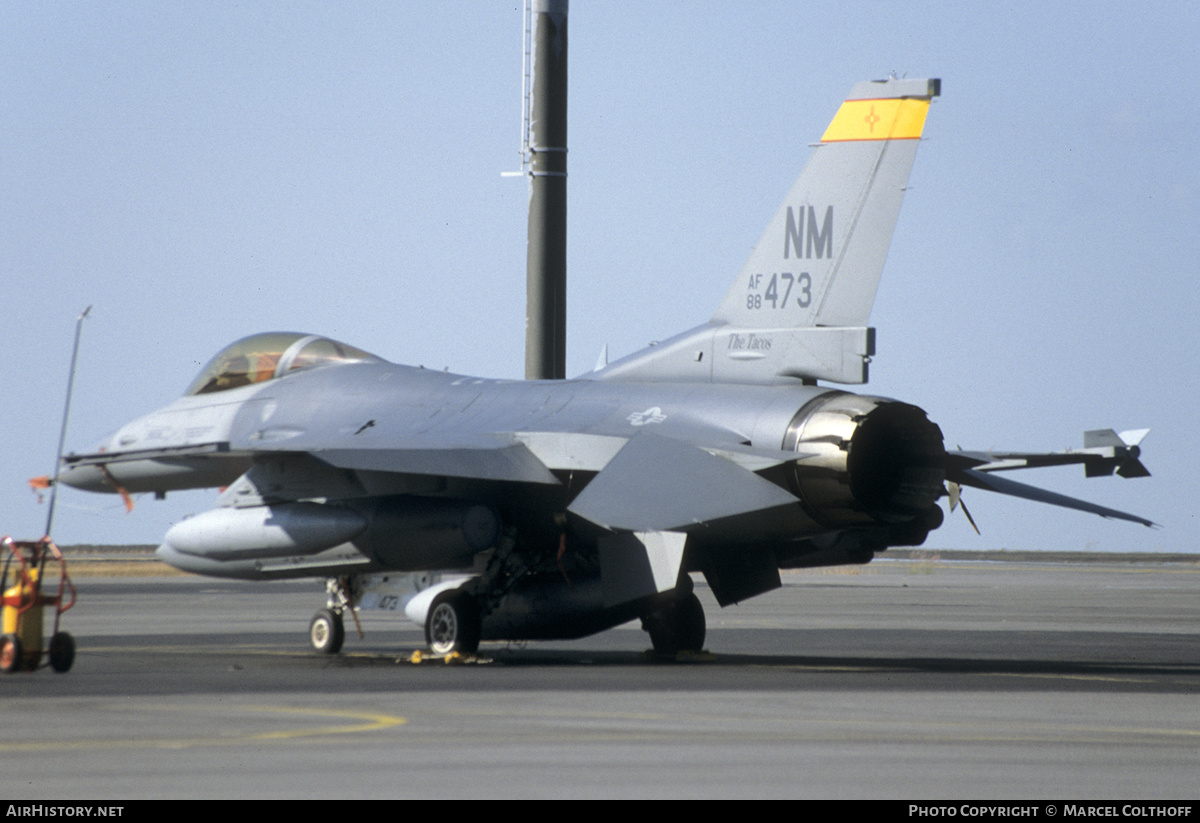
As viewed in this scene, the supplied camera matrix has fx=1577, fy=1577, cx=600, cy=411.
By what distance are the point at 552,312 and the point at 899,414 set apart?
1335 cm

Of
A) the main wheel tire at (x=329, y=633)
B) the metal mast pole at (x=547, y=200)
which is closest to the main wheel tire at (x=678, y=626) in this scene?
the main wheel tire at (x=329, y=633)

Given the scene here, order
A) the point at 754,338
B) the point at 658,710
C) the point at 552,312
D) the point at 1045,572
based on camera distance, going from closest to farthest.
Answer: the point at 658,710, the point at 754,338, the point at 552,312, the point at 1045,572

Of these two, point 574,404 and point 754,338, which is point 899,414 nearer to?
point 754,338

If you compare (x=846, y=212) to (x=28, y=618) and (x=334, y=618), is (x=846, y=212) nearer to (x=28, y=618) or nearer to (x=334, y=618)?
(x=334, y=618)

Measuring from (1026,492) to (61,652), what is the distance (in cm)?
1006

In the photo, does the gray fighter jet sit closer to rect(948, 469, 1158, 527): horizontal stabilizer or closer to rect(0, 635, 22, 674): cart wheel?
rect(948, 469, 1158, 527): horizontal stabilizer

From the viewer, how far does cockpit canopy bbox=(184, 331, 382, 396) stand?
63.0 ft

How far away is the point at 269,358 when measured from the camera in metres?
19.3

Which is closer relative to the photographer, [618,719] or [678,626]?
[618,719]

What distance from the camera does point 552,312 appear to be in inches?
1081

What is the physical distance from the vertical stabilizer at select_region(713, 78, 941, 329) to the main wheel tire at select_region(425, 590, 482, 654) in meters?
4.22

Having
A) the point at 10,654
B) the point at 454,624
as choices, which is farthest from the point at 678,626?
the point at 10,654

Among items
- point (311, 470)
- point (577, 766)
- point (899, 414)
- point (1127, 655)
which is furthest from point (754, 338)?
point (577, 766)

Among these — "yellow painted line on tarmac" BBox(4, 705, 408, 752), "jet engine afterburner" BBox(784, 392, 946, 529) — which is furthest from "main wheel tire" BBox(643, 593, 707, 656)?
"yellow painted line on tarmac" BBox(4, 705, 408, 752)
